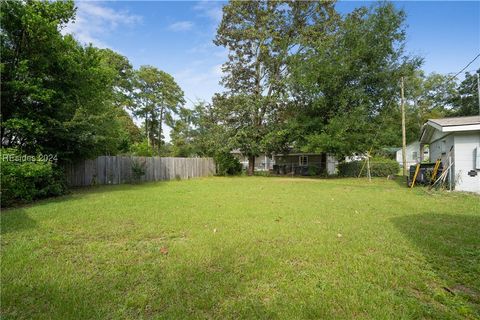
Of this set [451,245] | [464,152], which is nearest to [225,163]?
[464,152]

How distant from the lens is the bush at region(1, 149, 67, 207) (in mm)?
7211

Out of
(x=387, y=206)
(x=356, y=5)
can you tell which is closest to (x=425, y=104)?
(x=356, y=5)

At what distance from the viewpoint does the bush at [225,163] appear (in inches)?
923

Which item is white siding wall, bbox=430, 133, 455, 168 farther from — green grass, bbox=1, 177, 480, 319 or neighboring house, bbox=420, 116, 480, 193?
green grass, bbox=1, 177, 480, 319

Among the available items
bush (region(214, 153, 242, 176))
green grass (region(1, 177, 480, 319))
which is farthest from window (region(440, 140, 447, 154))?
bush (region(214, 153, 242, 176))

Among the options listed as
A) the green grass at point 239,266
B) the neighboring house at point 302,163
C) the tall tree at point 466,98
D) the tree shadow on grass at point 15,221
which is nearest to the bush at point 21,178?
the tree shadow on grass at point 15,221

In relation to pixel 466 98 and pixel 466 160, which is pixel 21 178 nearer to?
pixel 466 160

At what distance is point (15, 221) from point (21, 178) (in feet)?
8.58

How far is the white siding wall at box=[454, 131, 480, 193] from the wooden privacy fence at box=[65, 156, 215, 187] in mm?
15838

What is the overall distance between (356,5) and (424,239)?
81.8ft

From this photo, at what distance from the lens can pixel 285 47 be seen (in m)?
23.3

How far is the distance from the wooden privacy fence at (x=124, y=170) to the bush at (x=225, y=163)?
2.52 m

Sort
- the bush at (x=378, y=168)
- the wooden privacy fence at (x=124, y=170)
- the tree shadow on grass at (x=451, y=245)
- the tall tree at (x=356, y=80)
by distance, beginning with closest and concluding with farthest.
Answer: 1. the tree shadow on grass at (x=451, y=245)
2. the wooden privacy fence at (x=124, y=170)
3. the tall tree at (x=356, y=80)
4. the bush at (x=378, y=168)

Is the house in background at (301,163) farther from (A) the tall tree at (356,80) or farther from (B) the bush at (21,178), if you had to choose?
(B) the bush at (21,178)
